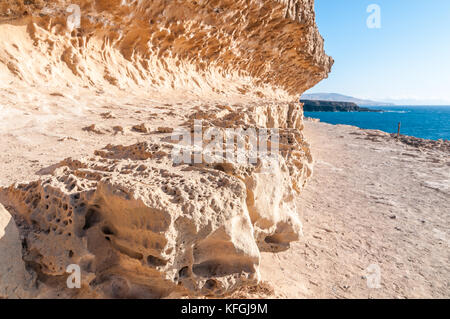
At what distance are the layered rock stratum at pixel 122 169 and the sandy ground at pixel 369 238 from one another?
2.43 ft

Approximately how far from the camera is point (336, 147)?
15016 mm

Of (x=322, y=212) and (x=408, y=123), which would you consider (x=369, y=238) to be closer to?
(x=322, y=212)

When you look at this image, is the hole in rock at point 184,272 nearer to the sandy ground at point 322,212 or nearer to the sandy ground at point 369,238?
the sandy ground at point 322,212

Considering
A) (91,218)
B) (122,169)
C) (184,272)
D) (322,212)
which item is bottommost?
(322,212)

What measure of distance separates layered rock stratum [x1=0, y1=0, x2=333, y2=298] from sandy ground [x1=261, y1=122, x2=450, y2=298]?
742 mm

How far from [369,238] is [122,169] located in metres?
4.75

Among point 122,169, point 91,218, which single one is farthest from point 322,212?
point 91,218

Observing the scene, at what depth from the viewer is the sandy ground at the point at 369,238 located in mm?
3627

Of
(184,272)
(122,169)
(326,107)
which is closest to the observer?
(184,272)

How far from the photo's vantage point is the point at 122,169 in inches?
93.8

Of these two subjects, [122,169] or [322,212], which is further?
[322,212]
